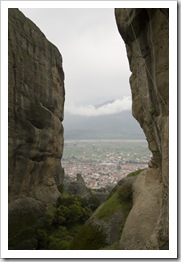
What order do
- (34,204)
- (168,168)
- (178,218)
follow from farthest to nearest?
(34,204), (168,168), (178,218)

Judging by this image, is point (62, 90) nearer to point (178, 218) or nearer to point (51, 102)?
point (51, 102)

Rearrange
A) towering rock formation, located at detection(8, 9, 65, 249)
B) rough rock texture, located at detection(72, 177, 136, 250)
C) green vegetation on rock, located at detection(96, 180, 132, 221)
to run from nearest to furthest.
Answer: rough rock texture, located at detection(72, 177, 136, 250), green vegetation on rock, located at detection(96, 180, 132, 221), towering rock formation, located at detection(8, 9, 65, 249)

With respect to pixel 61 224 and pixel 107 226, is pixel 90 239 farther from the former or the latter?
pixel 61 224

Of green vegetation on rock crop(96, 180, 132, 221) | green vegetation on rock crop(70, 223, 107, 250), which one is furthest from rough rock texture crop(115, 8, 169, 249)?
green vegetation on rock crop(96, 180, 132, 221)

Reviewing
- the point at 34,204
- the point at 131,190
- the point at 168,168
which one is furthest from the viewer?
the point at 34,204

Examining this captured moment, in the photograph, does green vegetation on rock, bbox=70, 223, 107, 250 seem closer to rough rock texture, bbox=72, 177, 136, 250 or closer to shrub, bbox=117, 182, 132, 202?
rough rock texture, bbox=72, 177, 136, 250

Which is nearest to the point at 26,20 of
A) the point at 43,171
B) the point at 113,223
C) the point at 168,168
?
the point at 43,171

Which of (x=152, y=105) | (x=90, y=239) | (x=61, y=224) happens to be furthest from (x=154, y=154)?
(x=61, y=224)
